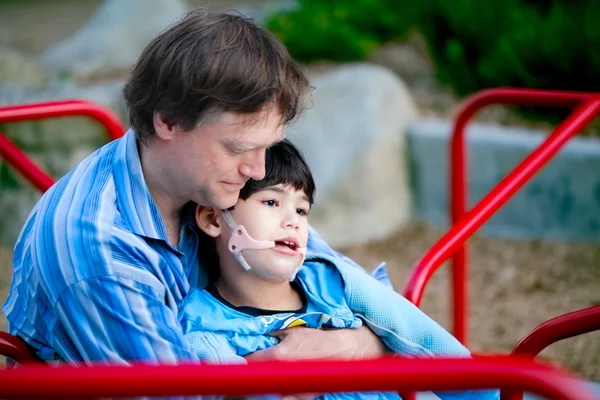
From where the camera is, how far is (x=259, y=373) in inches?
45.9

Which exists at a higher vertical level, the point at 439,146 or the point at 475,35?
the point at 475,35

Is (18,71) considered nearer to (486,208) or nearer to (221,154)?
(486,208)

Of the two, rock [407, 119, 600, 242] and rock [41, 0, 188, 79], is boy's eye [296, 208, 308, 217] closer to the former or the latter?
rock [407, 119, 600, 242]

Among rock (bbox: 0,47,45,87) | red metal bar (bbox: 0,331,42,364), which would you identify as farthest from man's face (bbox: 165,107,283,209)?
rock (bbox: 0,47,45,87)

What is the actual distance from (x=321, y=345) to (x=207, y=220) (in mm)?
360

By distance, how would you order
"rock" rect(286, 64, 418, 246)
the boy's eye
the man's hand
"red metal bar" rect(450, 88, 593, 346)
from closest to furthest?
the man's hand → the boy's eye → "red metal bar" rect(450, 88, 593, 346) → "rock" rect(286, 64, 418, 246)

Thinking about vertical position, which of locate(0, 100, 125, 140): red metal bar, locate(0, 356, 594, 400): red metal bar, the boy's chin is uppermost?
locate(0, 100, 125, 140): red metal bar

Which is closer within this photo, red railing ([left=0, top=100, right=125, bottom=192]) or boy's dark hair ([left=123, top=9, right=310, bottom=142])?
boy's dark hair ([left=123, top=9, right=310, bottom=142])

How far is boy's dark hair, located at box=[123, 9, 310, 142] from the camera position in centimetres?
176

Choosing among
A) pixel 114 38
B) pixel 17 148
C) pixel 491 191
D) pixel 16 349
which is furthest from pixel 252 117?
pixel 114 38

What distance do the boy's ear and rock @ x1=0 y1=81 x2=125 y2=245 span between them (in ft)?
9.57

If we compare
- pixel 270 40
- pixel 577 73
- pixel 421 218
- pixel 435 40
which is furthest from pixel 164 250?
pixel 435 40

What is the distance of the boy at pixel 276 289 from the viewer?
192cm

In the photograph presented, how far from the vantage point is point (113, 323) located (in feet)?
5.51
